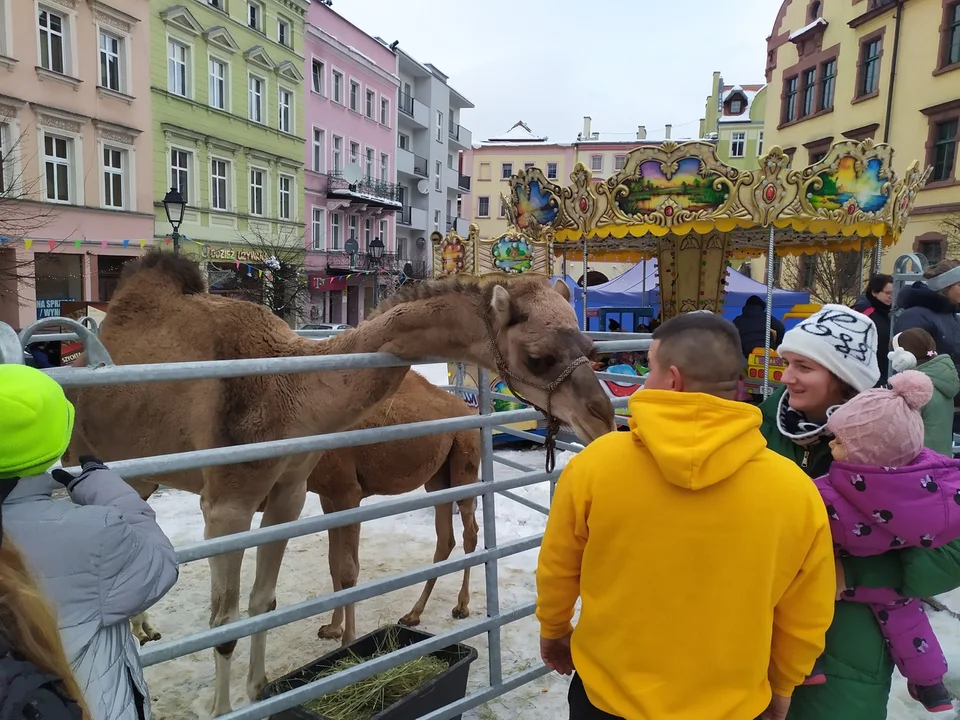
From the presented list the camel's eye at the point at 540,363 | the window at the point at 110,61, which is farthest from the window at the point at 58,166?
the camel's eye at the point at 540,363

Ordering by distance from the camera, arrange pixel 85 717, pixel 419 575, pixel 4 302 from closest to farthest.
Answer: pixel 85 717 → pixel 419 575 → pixel 4 302

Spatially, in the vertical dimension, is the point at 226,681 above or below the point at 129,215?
below

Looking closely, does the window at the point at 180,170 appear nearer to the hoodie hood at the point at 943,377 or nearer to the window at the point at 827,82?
the hoodie hood at the point at 943,377

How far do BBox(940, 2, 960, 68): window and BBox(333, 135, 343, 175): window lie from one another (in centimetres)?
2336

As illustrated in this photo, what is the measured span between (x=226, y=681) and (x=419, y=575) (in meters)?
1.38

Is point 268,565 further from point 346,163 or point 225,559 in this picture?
point 346,163

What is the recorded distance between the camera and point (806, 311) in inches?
502

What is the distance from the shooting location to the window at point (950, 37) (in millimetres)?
19328

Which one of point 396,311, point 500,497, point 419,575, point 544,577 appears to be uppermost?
point 396,311

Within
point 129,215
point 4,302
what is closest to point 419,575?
point 4,302

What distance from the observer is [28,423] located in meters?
1.26

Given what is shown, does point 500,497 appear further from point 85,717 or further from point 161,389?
point 85,717

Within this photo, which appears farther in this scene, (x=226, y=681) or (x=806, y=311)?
(x=806, y=311)

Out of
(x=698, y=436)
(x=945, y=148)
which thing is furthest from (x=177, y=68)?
(x=945, y=148)
